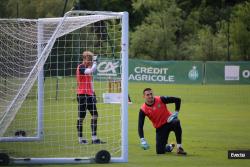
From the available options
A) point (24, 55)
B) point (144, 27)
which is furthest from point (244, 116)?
point (144, 27)

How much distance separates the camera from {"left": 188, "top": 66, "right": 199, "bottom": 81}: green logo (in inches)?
1609

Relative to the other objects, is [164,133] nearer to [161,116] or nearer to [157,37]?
[161,116]

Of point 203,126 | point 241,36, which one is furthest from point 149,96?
point 241,36

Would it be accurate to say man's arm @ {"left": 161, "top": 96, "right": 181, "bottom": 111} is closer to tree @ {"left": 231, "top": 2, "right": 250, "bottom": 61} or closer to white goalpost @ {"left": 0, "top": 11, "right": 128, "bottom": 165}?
white goalpost @ {"left": 0, "top": 11, "right": 128, "bottom": 165}

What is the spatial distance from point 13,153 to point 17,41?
112 inches

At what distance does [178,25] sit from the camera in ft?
224

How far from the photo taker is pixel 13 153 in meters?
15.5

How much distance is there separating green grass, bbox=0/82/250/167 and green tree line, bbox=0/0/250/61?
1169cm

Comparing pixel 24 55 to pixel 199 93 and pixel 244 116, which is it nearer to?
pixel 244 116

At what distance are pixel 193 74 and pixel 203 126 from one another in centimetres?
1916

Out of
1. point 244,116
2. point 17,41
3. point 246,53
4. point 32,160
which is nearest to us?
point 32,160

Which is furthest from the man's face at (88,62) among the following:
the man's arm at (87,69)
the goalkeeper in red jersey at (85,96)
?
the man's arm at (87,69)

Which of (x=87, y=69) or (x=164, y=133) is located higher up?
(x=87, y=69)

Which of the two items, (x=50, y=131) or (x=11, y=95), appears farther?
(x=50, y=131)
